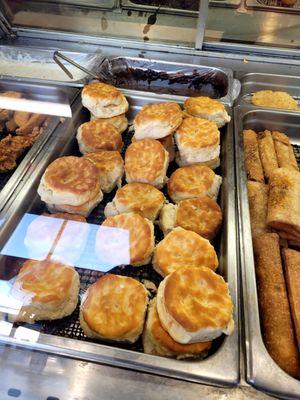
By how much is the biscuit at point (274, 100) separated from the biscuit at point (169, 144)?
893mm

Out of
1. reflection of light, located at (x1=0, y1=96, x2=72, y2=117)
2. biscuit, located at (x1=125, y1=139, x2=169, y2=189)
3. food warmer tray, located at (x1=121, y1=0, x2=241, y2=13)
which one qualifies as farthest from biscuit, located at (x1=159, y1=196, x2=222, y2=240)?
food warmer tray, located at (x1=121, y1=0, x2=241, y2=13)

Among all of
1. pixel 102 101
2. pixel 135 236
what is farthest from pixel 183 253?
pixel 102 101

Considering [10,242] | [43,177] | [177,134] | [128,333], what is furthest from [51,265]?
[177,134]

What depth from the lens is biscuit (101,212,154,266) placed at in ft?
5.45

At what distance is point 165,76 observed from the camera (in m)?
3.03

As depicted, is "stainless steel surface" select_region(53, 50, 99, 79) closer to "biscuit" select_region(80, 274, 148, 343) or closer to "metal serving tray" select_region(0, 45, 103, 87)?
"metal serving tray" select_region(0, 45, 103, 87)

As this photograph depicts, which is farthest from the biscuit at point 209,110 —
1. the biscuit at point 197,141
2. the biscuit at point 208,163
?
the biscuit at point 208,163

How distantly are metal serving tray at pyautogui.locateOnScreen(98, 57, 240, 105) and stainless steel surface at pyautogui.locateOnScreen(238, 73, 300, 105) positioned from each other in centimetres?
19

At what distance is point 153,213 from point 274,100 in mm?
1622

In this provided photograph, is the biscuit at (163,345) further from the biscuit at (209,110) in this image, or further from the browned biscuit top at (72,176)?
the biscuit at (209,110)

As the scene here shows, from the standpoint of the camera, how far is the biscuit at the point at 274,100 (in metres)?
2.76

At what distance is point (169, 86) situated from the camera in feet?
9.96

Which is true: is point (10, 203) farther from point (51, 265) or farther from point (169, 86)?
point (169, 86)

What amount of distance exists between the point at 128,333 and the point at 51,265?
475 mm
